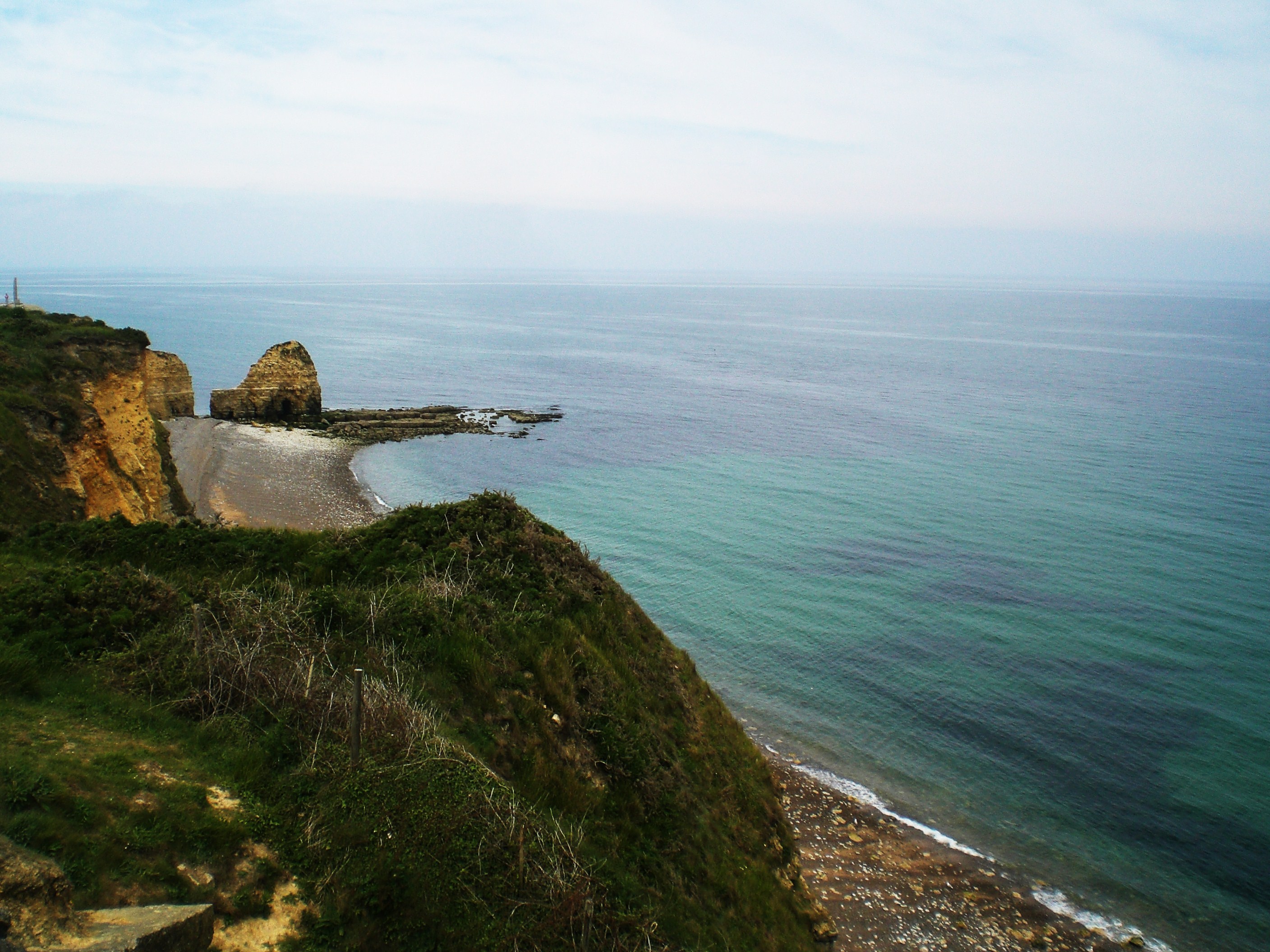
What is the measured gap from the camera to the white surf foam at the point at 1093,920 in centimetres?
1697

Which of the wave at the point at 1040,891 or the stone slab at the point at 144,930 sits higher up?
the stone slab at the point at 144,930

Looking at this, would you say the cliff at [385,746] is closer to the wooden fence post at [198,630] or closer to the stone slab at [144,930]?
the wooden fence post at [198,630]

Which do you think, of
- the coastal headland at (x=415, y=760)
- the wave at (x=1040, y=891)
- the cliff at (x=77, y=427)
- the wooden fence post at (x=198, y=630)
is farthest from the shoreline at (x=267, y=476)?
the wooden fence post at (x=198, y=630)

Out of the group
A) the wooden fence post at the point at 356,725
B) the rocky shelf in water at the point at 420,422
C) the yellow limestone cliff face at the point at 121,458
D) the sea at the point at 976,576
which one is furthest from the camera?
the rocky shelf in water at the point at 420,422

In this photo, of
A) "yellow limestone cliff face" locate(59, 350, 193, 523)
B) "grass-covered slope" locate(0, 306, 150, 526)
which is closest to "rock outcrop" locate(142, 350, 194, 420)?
"yellow limestone cliff face" locate(59, 350, 193, 523)

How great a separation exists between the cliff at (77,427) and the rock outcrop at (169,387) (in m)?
24.5

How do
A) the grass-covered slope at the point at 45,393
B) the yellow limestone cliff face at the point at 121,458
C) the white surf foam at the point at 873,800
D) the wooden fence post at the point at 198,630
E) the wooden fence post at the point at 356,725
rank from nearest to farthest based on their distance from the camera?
the wooden fence post at the point at 356,725, the wooden fence post at the point at 198,630, the white surf foam at the point at 873,800, the grass-covered slope at the point at 45,393, the yellow limestone cliff face at the point at 121,458

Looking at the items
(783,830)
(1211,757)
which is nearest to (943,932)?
(783,830)

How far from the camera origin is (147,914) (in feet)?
21.8

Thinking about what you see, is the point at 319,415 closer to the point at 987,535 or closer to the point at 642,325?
the point at 987,535

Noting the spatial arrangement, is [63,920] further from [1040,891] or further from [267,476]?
[267,476]

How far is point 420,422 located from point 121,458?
41.2 metres

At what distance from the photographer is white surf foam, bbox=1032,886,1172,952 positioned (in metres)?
17.0

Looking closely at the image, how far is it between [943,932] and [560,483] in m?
37.2
